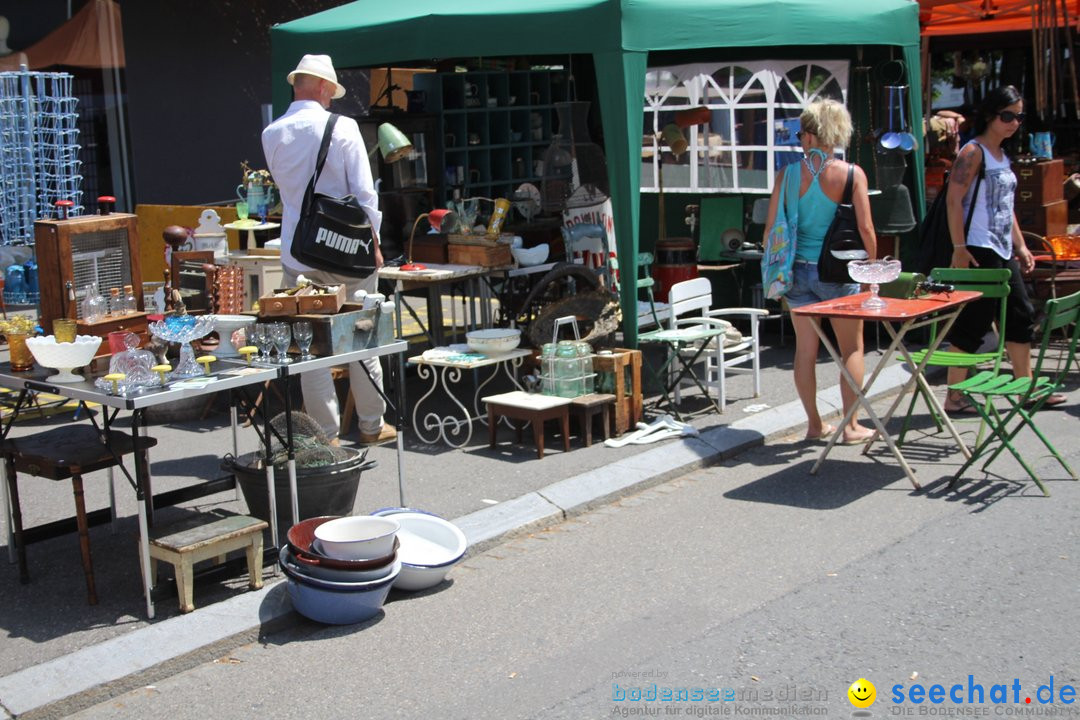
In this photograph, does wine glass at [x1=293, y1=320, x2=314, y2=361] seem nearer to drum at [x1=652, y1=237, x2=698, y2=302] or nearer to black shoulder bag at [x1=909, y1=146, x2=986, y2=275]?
black shoulder bag at [x1=909, y1=146, x2=986, y2=275]

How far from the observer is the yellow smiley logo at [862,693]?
396 centimetres

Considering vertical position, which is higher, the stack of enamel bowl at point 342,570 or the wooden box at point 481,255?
the wooden box at point 481,255

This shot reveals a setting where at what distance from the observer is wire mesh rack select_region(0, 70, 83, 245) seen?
A: 36.1 feet

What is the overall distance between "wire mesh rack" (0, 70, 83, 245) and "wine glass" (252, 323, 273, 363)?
20.7ft

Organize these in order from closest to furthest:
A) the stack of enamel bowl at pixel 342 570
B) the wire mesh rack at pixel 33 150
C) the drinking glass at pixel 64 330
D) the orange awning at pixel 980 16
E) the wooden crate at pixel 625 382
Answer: the stack of enamel bowl at pixel 342 570, the drinking glass at pixel 64 330, the wooden crate at pixel 625 382, the wire mesh rack at pixel 33 150, the orange awning at pixel 980 16

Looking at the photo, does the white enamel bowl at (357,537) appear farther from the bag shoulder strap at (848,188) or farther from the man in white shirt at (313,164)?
the bag shoulder strap at (848,188)

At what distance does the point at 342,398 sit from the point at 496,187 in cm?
307

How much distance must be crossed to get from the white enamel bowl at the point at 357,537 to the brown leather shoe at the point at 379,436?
2.20 m

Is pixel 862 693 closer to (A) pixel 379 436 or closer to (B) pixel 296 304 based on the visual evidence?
(B) pixel 296 304

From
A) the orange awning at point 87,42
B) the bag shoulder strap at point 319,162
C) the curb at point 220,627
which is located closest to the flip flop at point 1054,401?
the curb at point 220,627

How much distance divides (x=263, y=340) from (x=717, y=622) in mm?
2252

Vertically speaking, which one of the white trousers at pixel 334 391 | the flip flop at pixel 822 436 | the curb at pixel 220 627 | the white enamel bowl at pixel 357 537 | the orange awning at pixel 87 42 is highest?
the orange awning at pixel 87 42

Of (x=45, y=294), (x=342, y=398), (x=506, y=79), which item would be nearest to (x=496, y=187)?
(x=506, y=79)

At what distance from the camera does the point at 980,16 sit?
51.3 feet
